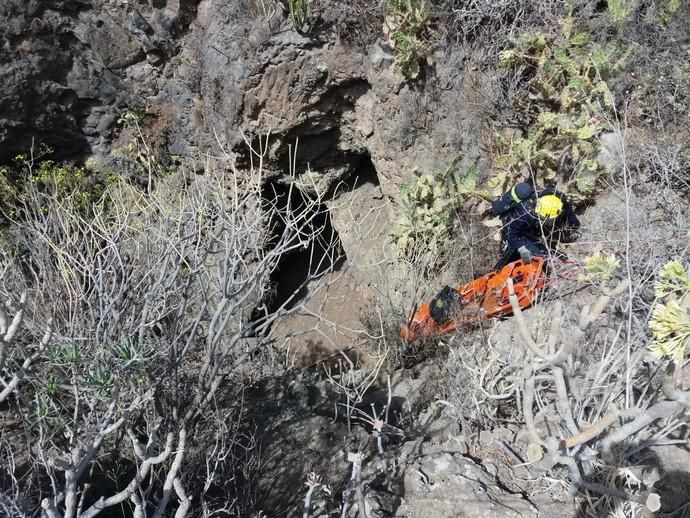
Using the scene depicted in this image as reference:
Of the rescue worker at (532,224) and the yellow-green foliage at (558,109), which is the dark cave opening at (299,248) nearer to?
the yellow-green foliage at (558,109)

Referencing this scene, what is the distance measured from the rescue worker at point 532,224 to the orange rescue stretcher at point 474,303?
0.24 m

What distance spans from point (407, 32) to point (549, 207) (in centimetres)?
237

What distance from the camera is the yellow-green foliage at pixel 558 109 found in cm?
503

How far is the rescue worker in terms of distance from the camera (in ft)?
15.4

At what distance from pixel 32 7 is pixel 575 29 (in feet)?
20.1

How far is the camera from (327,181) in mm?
7035

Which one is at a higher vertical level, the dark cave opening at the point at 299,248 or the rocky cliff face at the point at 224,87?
the rocky cliff face at the point at 224,87

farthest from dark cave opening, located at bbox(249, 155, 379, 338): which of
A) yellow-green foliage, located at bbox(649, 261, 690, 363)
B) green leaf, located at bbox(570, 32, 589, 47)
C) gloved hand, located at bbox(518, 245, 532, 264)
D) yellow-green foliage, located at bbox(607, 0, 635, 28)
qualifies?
yellow-green foliage, located at bbox(649, 261, 690, 363)

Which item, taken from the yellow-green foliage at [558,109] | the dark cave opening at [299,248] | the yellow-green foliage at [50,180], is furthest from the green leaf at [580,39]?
the yellow-green foliage at [50,180]

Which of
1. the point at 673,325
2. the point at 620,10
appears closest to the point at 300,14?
the point at 620,10

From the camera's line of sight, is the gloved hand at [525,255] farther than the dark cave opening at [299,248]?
No

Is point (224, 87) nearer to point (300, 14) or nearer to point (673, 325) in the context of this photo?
point (300, 14)

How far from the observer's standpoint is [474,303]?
473 cm

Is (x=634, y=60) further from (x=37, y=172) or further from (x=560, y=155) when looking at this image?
(x=37, y=172)
